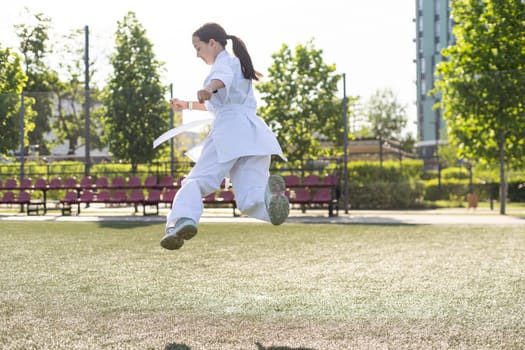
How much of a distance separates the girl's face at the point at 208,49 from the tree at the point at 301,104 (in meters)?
15.4

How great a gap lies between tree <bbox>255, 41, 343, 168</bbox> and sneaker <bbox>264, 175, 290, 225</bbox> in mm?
15493

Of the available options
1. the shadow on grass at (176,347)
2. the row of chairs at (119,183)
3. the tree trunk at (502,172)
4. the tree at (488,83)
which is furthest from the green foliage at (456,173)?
the shadow on grass at (176,347)

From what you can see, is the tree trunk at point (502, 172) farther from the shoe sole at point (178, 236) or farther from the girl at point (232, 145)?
the shoe sole at point (178, 236)

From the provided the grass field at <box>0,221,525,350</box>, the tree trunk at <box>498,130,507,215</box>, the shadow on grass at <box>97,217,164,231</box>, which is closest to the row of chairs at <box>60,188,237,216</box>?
the shadow on grass at <box>97,217,164,231</box>

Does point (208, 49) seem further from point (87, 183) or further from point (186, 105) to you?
point (87, 183)

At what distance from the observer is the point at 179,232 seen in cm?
445

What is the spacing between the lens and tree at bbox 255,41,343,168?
2055 cm

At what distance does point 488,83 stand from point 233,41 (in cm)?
1507

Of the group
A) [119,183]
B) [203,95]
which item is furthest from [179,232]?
[119,183]

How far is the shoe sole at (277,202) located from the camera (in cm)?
477

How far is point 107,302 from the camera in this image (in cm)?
478

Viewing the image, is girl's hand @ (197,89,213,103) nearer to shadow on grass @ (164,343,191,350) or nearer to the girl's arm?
the girl's arm

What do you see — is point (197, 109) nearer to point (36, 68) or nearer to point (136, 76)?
point (136, 76)

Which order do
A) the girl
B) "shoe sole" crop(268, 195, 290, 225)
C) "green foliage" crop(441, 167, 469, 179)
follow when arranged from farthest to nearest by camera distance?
"green foliage" crop(441, 167, 469, 179)
"shoe sole" crop(268, 195, 290, 225)
the girl
